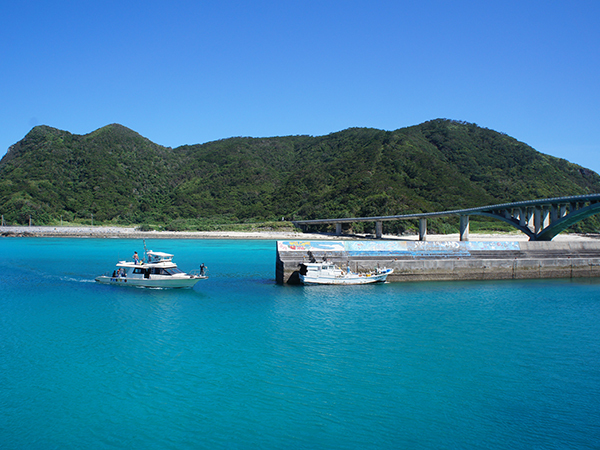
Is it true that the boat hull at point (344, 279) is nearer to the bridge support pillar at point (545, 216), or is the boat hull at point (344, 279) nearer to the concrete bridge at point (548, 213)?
the concrete bridge at point (548, 213)

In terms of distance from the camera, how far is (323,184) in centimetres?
16562

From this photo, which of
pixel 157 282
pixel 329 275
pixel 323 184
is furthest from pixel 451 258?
pixel 323 184

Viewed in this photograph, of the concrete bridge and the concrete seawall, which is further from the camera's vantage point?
the concrete bridge

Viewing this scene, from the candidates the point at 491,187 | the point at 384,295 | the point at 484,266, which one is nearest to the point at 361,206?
the point at 491,187

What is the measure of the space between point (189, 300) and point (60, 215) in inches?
5545

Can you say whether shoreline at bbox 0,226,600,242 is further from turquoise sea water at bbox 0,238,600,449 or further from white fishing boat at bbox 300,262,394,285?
turquoise sea water at bbox 0,238,600,449

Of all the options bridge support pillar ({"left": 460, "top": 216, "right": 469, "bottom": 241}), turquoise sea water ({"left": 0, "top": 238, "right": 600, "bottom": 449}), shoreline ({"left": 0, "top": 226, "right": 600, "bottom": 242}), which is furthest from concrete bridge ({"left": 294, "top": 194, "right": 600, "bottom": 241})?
shoreline ({"left": 0, "top": 226, "right": 600, "bottom": 242})

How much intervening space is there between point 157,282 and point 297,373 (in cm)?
2272

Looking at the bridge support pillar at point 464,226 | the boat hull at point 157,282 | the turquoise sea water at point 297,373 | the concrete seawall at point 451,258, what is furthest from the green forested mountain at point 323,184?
the turquoise sea water at point 297,373

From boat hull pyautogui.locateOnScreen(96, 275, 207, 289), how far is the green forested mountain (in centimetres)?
9053

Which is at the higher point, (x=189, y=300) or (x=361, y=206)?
(x=361, y=206)

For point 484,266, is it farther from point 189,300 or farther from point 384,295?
point 189,300

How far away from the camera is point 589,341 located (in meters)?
23.4

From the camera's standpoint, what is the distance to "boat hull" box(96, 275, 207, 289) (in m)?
36.8
